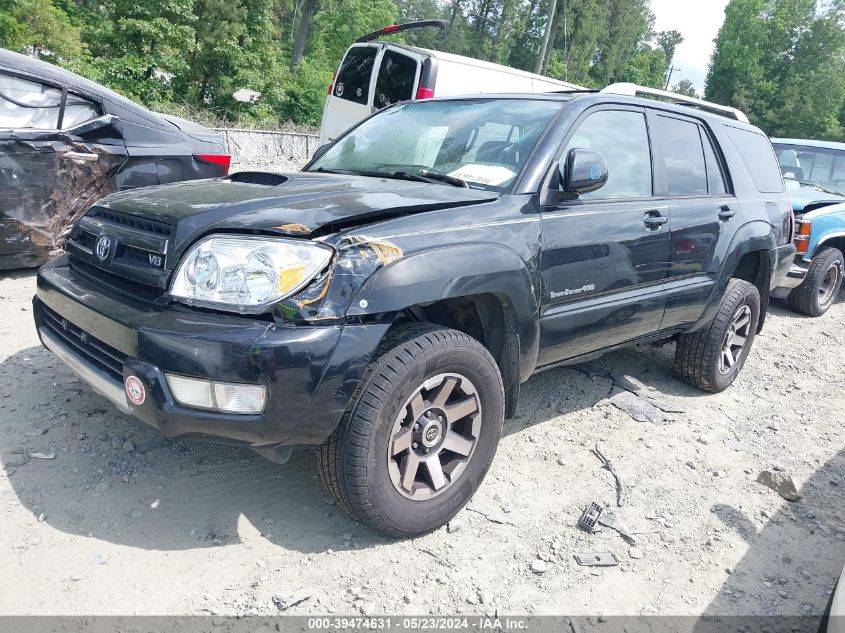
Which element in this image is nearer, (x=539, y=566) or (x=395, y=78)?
(x=539, y=566)

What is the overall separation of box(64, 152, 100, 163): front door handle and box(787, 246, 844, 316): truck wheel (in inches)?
275

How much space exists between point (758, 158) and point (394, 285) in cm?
370

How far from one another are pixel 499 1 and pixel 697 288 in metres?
52.8

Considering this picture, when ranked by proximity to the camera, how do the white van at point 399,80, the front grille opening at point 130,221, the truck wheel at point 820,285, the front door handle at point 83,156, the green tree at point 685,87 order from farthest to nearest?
the green tree at point 685,87, the white van at point 399,80, the truck wheel at point 820,285, the front door handle at point 83,156, the front grille opening at point 130,221

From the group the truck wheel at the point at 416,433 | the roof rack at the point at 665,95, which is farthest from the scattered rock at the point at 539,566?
the roof rack at the point at 665,95

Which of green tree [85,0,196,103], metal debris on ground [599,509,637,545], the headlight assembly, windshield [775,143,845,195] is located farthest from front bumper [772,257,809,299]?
green tree [85,0,196,103]

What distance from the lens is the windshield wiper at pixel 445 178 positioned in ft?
9.62

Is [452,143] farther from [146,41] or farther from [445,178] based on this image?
[146,41]

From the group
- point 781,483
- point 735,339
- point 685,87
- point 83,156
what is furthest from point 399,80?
point 685,87

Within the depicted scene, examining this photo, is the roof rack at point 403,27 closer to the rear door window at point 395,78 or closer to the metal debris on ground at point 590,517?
the rear door window at point 395,78

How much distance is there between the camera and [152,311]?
7.41 ft

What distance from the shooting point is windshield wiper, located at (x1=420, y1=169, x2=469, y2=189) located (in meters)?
2.93

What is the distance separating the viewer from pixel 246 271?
2.19 m

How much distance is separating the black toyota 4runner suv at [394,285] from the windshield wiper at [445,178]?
0.01 metres
